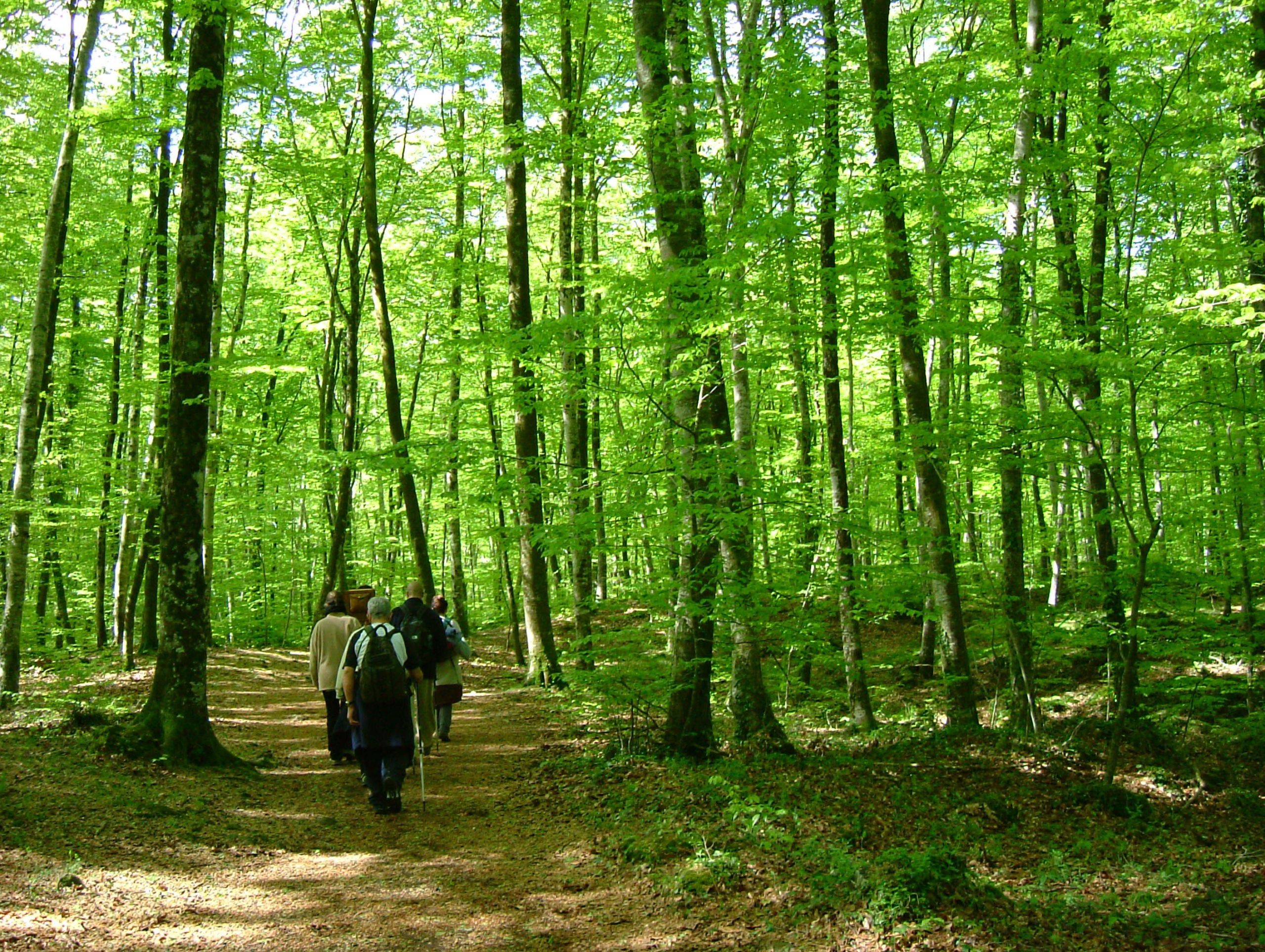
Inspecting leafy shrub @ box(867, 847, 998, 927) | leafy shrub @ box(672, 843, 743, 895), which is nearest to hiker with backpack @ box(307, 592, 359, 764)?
leafy shrub @ box(672, 843, 743, 895)

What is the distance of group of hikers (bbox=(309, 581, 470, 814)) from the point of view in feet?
22.1

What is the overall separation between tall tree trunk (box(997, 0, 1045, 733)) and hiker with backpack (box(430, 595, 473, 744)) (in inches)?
242

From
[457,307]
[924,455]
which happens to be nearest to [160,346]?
[457,307]

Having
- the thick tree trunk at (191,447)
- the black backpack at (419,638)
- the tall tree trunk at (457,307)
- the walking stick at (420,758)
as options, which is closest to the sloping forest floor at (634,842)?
the walking stick at (420,758)

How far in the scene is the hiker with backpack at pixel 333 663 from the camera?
8.22 m

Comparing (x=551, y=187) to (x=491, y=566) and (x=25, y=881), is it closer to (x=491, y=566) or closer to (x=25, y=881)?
(x=491, y=566)

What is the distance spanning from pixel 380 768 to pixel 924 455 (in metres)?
6.32

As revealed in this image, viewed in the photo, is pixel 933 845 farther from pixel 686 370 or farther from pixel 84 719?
pixel 84 719

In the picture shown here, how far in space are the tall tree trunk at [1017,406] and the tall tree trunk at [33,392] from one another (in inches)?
447

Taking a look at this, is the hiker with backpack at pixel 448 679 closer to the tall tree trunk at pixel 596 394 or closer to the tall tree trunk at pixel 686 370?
the tall tree trunk at pixel 596 394

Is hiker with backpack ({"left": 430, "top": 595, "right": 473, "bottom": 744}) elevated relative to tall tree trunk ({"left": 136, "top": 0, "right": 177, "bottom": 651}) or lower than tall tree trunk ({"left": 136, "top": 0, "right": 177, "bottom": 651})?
lower

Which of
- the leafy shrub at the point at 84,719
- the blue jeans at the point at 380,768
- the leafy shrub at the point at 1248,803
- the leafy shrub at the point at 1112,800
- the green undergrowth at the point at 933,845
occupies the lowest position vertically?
the leafy shrub at the point at 1248,803

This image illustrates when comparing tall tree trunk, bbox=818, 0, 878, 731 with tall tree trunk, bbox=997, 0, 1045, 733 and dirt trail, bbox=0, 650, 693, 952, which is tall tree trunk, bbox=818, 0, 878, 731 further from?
dirt trail, bbox=0, 650, 693, 952

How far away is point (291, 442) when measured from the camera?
22.8m
